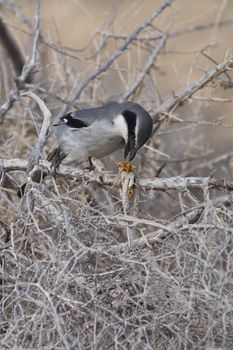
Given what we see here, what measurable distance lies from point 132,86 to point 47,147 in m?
0.86

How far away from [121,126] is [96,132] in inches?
8.7

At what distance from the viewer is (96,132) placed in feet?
17.8

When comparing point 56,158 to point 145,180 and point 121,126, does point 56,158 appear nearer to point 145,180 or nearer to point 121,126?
point 121,126

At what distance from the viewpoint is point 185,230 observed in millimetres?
3684

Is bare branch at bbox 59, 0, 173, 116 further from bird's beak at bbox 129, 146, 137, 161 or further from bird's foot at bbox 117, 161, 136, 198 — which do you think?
bird's foot at bbox 117, 161, 136, 198

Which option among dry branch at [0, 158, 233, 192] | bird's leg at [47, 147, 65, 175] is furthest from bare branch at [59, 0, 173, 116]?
dry branch at [0, 158, 233, 192]

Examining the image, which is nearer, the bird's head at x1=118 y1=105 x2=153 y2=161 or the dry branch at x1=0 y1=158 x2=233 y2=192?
the dry branch at x1=0 y1=158 x2=233 y2=192

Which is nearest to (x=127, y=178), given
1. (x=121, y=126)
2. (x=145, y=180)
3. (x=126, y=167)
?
(x=145, y=180)

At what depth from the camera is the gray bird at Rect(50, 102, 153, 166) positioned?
206 inches

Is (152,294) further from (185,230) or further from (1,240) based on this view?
(1,240)

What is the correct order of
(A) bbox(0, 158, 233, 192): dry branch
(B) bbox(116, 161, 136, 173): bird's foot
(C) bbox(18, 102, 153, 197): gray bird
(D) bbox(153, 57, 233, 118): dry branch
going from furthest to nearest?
1. (D) bbox(153, 57, 233, 118): dry branch
2. (C) bbox(18, 102, 153, 197): gray bird
3. (B) bbox(116, 161, 136, 173): bird's foot
4. (A) bbox(0, 158, 233, 192): dry branch

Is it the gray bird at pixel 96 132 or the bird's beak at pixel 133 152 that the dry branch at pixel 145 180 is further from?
the gray bird at pixel 96 132

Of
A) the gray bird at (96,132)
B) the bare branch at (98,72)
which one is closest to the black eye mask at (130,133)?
the gray bird at (96,132)

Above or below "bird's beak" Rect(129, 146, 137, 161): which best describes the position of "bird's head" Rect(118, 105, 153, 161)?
above
